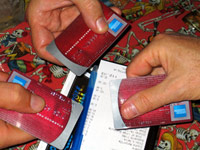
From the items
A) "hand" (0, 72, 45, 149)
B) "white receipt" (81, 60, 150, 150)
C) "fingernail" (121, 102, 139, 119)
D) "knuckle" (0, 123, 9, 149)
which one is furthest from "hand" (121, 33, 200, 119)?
"knuckle" (0, 123, 9, 149)

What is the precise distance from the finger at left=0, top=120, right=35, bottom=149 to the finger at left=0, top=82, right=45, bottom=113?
3.9 inches

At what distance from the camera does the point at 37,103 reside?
546 millimetres

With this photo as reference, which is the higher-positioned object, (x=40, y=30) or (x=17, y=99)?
(x=40, y=30)

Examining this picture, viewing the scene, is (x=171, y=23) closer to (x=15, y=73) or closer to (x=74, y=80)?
(x=74, y=80)

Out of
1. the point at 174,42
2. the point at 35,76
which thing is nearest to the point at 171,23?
the point at 174,42

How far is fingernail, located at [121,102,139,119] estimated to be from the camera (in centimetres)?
54

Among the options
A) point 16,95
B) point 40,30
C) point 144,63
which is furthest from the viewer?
point 40,30

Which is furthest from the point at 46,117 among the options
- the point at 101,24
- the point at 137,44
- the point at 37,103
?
the point at 137,44

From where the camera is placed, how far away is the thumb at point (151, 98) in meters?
0.53

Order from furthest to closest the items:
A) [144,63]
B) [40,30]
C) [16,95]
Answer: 1. [40,30]
2. [144,63]
3. [16,95]

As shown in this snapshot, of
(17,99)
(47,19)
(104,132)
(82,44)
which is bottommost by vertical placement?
(104,132)

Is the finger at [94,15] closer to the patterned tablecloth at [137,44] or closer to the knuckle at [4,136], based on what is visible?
the patterned tablecloth at [137,44]

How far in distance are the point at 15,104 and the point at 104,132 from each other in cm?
27

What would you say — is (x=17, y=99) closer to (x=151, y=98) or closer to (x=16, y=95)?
(x=16, y=95)
